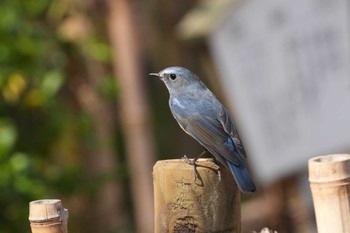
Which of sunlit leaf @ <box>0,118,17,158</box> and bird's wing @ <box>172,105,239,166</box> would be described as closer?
bird's wing @ <box>172,105,239,166</box>

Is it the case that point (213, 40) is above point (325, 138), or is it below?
above

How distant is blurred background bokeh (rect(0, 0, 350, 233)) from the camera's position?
19.0ft

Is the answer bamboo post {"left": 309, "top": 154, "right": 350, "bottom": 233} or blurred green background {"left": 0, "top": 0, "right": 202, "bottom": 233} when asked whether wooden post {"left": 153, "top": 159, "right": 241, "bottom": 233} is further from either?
blurred green background {"left": 0, "top": 0, "right": 202, "bottom": 233}

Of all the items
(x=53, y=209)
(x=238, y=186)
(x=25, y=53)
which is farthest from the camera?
(x=25, y=53)

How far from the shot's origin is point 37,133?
614 centimetres

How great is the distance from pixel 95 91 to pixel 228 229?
140 inches

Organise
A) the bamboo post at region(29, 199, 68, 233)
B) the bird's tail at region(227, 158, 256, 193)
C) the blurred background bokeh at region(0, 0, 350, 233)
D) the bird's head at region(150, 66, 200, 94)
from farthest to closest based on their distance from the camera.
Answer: the blurred background bokeh at region(0, 0, 350, 233)
the bird's head at region(150, 66, 200, 94)
the bird's tail at region(227, 158, 256, 193)
the bamboo post at region(29, 199, 68, 233)

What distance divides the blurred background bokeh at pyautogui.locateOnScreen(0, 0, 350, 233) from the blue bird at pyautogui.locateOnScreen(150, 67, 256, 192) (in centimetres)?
150

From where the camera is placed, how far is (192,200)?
9.95ft

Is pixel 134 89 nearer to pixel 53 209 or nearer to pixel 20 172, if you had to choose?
pixel 20 172

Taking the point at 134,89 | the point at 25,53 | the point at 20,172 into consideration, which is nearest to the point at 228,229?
the point at 20,172

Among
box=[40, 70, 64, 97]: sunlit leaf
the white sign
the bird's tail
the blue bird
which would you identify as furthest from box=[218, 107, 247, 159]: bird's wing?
the white sign

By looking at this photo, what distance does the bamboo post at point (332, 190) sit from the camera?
293 cm

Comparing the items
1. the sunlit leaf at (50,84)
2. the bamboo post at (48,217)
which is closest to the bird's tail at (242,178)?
the bamboo post at (48,217)
